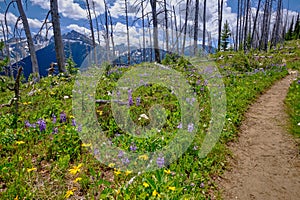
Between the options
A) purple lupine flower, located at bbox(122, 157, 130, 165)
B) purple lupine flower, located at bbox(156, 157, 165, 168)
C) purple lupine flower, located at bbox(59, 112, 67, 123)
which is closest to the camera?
A: purple lupine flower, located at bbox(156, 157, 165, 168)

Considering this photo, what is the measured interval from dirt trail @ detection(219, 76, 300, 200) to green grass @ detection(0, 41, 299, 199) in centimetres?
26

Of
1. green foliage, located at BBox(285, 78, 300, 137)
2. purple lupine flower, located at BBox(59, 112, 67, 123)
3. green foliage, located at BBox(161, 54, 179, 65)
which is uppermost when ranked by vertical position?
green foliage, located at BBox(161, 54, 179, 65)

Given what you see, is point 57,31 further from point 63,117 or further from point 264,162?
point 264,162

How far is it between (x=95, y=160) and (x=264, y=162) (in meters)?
3.48

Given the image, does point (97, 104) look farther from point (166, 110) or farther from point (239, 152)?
point (239, 152)

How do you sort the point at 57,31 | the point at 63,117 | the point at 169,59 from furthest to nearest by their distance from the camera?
the point at 169,59 → the point at 57,31 → the point at 63,117

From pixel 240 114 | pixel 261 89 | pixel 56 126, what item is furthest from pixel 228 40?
pixel 56 126

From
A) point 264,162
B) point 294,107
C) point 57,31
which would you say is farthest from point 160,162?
point 57,31

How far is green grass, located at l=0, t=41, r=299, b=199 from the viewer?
310 centimetres

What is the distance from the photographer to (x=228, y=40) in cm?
4497

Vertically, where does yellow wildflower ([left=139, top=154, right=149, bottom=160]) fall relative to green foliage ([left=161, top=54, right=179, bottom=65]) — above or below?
below

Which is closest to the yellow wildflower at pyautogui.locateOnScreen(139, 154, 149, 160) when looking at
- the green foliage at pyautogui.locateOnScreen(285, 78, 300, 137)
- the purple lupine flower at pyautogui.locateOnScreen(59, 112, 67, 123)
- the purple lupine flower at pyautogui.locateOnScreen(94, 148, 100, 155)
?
the purple lupine flower at pyautogui.locateOnScreen(94, 148, 100, 155)

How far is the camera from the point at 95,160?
4.02 metres

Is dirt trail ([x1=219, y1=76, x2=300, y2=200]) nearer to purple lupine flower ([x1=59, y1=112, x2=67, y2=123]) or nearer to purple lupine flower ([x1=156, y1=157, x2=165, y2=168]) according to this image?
purple lupine flower ([x1=156, y1=157, x2=165, y2=168])
